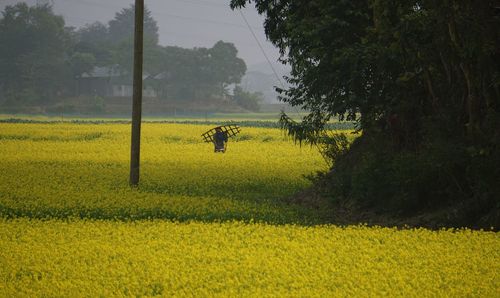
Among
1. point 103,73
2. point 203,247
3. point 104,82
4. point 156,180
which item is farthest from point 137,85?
point 103,73

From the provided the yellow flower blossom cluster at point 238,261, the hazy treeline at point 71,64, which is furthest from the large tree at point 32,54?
the yellow flower blossom cluster at point 238,261

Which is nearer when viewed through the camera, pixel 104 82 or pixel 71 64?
pixel 71 64

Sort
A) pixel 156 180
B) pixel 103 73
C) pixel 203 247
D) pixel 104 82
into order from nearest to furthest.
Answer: pixel 203 247, pixel 156 180, pixel 104 82, pixel 103 73

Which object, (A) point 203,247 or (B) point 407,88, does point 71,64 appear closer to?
(B) point 407,88

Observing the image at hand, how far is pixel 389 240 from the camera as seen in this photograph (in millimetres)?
16688

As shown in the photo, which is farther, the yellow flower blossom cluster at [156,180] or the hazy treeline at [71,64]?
the hazy treeline at [71,64]

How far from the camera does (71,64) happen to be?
131 m

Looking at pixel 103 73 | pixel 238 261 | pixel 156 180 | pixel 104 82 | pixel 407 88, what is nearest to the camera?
pixel 238 261

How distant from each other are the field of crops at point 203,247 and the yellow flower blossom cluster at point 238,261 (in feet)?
0.09

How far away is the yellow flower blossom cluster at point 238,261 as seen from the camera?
40.1 feet

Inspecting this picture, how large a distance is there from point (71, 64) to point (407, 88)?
11077 centimetres

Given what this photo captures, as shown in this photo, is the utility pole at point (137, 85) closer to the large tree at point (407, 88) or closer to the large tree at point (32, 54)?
the large tree at point (407, 88)

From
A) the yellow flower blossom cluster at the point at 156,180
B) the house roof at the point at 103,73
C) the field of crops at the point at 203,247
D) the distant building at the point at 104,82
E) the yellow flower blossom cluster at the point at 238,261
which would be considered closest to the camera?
the yellow flower blossom cluster at the point at 238,261

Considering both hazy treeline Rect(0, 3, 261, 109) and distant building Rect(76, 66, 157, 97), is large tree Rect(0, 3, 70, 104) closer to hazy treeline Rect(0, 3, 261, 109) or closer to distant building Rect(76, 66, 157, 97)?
hazy treeline Rect(0, 3, 261, 109)
